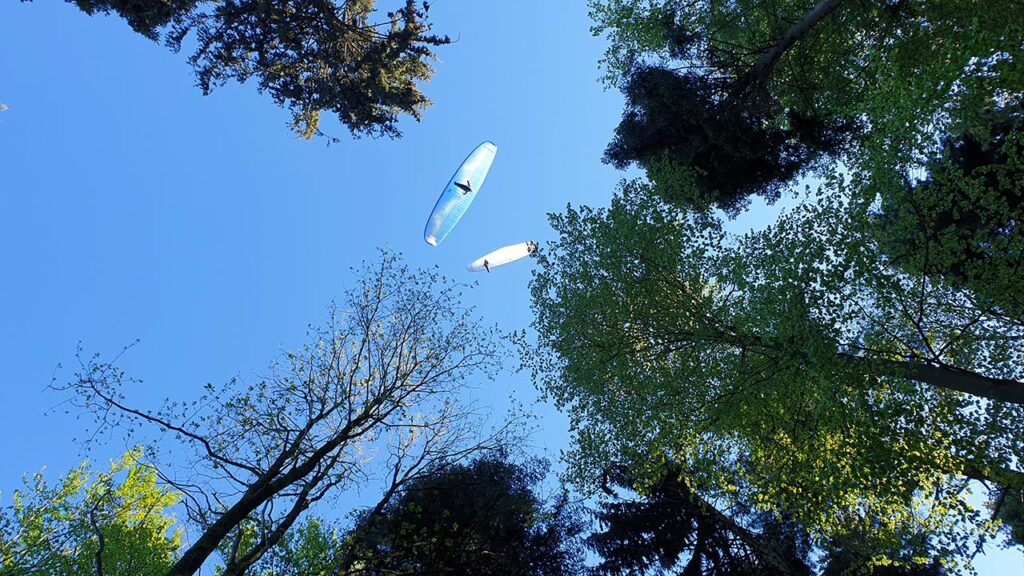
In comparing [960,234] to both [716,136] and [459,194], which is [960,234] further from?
[459,194]

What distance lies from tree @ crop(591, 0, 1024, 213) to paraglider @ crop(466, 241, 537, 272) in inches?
188

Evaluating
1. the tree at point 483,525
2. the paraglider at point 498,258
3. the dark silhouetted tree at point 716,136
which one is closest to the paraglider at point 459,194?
the paraglider at point 498,258

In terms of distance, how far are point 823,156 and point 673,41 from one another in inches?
206

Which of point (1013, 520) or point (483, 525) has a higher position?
point (1013, 520)

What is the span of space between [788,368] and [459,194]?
1013cm

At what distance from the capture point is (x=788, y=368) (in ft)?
25.8

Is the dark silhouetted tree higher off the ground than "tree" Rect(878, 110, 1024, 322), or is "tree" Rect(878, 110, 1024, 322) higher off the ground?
the dark silhouetted tree

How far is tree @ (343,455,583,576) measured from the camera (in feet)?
39.4

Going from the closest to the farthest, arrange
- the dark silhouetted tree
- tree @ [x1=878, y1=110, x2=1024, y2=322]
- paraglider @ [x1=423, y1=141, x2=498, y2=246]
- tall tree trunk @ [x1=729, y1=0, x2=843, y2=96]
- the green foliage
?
tree @ [x1=878, y1=110, x2=1024, y2=322] → tall tree trunk @ [x1=729, y1=0, x2=843, y2=96] → the green foliage → the dark silhouetted tree → paraglider @ [x1=423, y1=141, x2=498, y2=246]

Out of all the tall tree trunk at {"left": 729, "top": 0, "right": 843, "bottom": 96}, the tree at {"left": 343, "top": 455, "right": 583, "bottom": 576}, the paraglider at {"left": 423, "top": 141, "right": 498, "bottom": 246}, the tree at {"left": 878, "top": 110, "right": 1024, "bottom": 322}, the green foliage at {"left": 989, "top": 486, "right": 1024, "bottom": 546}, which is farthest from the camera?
the paraglider at {"left": 423, "top": 141, "right": 498, "bottom": 246}

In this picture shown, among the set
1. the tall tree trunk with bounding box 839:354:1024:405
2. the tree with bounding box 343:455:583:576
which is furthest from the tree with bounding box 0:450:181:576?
the tall tree trunk with bounding box 839:354:1024:405

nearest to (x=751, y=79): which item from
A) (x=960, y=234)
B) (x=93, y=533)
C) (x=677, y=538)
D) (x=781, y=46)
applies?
(x=781, y=46)

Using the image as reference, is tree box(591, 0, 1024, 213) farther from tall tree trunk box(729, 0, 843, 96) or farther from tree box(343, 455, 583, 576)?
tree box(343, 455, 583, 576)

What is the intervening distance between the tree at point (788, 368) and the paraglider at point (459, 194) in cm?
506
